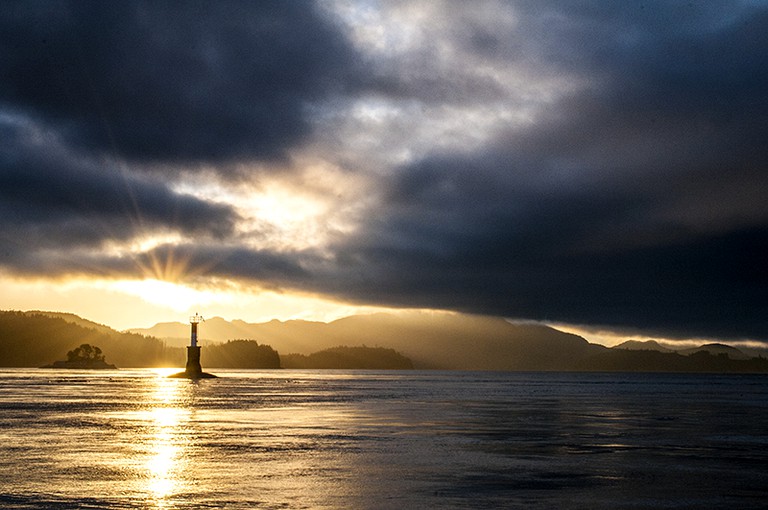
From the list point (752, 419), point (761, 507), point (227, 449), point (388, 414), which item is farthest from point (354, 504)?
point (752, 419)

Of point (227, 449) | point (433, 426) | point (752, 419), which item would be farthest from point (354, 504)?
point (752, 419)

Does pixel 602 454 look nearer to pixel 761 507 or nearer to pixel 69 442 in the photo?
pixel 761 507

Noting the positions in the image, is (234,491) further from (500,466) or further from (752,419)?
(752,419)

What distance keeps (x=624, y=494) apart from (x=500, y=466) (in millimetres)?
7351

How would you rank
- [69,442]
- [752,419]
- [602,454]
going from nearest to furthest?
[602,454]
[69,442]
[752,419]

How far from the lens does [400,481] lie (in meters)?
28.0

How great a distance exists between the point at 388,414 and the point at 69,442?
32.9m

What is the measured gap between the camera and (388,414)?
68438 millimetres

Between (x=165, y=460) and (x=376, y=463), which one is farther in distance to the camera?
(x=376, y=463)

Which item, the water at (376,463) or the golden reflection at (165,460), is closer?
the water at (376,463)

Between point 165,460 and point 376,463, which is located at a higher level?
point 165,460

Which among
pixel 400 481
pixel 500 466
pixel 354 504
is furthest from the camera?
pixel 500 466

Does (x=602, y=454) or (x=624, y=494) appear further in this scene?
(x=602, y=454)

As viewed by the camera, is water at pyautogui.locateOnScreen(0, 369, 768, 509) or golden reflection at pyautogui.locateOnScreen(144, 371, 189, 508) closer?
water at pyautogui.locateOnScreen(0, 369, 768, 509)
